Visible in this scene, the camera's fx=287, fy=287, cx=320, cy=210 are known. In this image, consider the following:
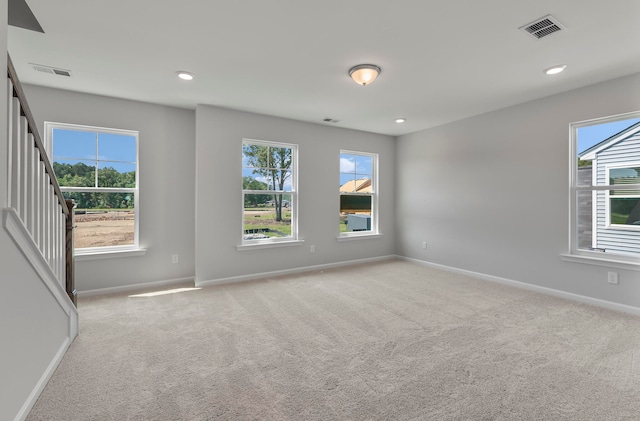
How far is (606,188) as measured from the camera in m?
3.25

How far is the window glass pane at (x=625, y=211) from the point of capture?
3104 millimetres

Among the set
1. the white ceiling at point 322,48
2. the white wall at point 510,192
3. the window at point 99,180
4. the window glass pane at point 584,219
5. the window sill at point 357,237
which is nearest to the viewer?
the white ceiling at point 322,48

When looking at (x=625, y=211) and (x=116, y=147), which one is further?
(x=116, y=147)

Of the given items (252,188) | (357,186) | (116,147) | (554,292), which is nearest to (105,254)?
(116,147)

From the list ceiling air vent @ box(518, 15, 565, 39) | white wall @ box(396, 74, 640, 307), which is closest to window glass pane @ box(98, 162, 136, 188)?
ceiling air vent @ box(518, 15, 565, 39)

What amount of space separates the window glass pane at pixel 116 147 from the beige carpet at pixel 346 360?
1.80 meters

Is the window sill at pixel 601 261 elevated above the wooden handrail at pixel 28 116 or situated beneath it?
situated beneath

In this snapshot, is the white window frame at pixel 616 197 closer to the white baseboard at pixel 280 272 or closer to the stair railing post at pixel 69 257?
the white baseboard at pixel 280 272

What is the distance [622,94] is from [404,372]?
3.71 m

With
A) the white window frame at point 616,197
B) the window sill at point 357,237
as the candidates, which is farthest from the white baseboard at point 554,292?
the window sill at point 357,237

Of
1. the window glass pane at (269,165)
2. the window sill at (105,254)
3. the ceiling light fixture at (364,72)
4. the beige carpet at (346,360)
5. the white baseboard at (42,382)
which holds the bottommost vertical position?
the beige carpet at (346,360)

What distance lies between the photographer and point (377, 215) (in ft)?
18.7

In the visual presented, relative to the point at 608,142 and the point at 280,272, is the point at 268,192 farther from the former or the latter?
the point at 608,142

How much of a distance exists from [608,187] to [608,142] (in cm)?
53
